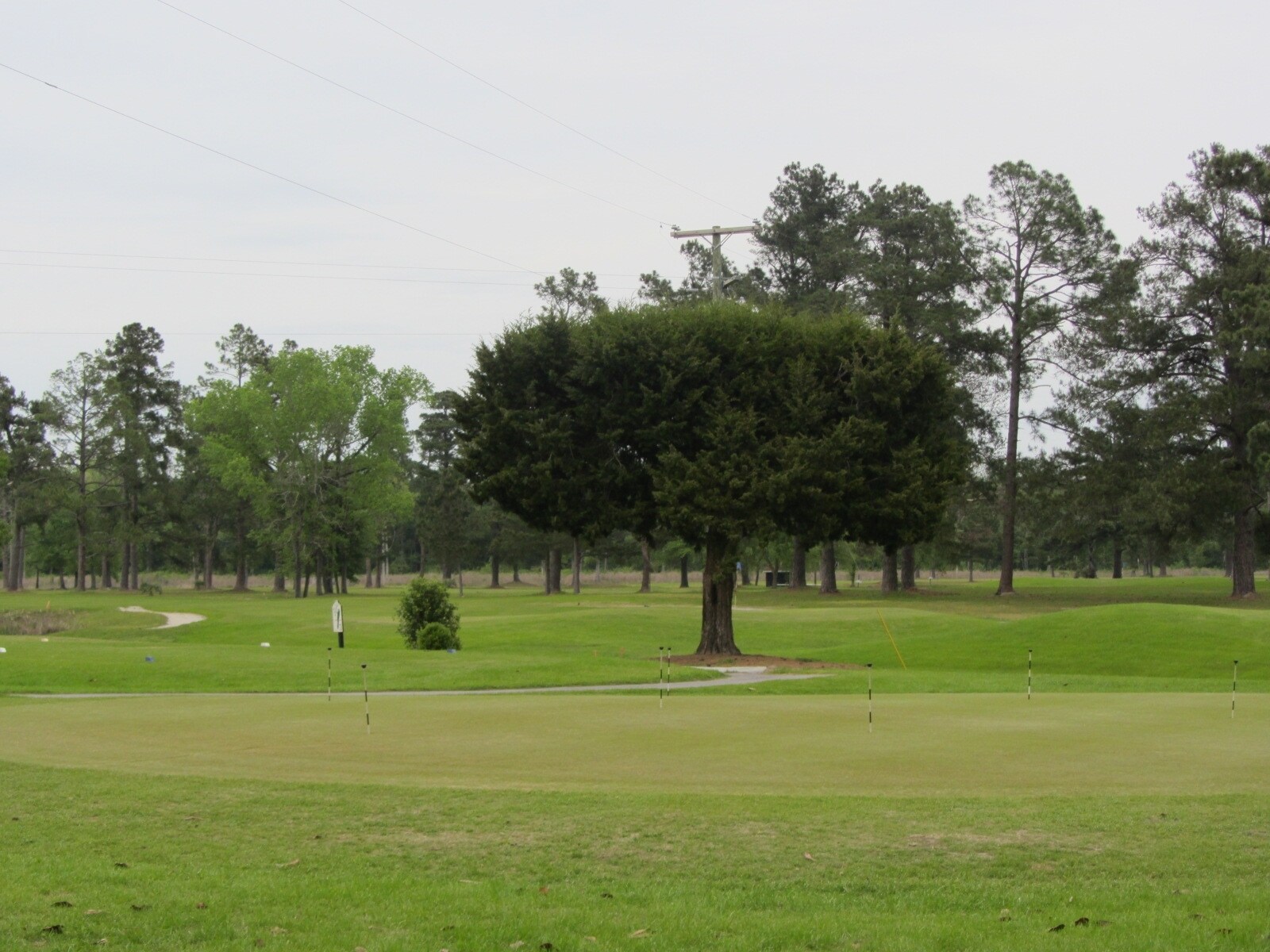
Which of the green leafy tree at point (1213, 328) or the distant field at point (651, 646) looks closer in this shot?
the distant field at point (651, 646)

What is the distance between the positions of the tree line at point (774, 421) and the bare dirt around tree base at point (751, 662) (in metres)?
2.32

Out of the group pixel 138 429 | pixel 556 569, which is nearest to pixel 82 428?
pixel 138 429

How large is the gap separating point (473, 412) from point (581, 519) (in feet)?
15.0

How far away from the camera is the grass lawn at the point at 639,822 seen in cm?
823

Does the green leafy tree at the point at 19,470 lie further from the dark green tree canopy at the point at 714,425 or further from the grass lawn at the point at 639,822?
the grass lawn at the point at 639,822

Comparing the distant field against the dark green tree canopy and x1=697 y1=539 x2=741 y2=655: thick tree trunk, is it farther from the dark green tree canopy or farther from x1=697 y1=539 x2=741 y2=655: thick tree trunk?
the dark green tree canopy

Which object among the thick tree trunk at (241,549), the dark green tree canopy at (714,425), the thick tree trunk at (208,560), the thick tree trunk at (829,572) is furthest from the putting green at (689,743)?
the thick tree trunk at (208,560)

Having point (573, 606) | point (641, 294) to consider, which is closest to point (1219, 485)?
point (573, 606)

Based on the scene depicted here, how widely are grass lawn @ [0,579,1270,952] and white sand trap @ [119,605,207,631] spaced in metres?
33.6

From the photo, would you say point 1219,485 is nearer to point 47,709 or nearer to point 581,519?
point 581,519

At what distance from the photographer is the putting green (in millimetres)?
13969

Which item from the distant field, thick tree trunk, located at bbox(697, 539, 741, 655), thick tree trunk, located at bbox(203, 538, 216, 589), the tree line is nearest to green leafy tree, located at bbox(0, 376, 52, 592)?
the tree line

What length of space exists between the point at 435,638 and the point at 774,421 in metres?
12.6

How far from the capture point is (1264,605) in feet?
196
